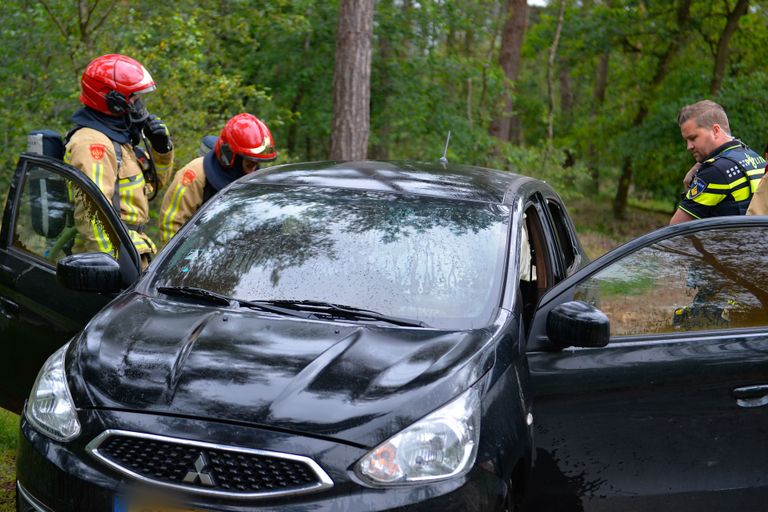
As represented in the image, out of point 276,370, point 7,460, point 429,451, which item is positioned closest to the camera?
point 429,451

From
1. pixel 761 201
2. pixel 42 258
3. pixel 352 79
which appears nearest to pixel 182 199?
pixel 42 258

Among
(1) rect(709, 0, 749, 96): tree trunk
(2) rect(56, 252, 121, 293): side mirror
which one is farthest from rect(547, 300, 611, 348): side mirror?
(1) rect(709, 0, 749, 96): tree trunk

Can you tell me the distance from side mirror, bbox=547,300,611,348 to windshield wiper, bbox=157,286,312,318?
0.90 meters

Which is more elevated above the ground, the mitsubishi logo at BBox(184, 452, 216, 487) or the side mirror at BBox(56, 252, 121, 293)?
the side mirror at BBox(56, 252, 121, 293)

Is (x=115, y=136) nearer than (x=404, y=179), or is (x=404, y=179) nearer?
(x=404, y=179)

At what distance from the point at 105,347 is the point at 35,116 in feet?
25.8

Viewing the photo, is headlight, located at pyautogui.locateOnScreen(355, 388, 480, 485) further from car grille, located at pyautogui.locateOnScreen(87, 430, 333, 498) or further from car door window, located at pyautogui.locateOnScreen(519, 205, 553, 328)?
car door window, located at pyautogui.locateOnScreen(519, 205, 553, 328)

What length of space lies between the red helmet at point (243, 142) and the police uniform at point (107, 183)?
Answer: 522mm

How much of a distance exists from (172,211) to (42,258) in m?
1.24

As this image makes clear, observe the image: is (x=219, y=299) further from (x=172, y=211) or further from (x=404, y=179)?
(x=172, y=211)

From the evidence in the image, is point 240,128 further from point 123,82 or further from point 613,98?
point 613,98

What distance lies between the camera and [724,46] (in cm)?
2312

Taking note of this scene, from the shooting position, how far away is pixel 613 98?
2983cm

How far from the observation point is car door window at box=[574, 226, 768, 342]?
12.1 ft
